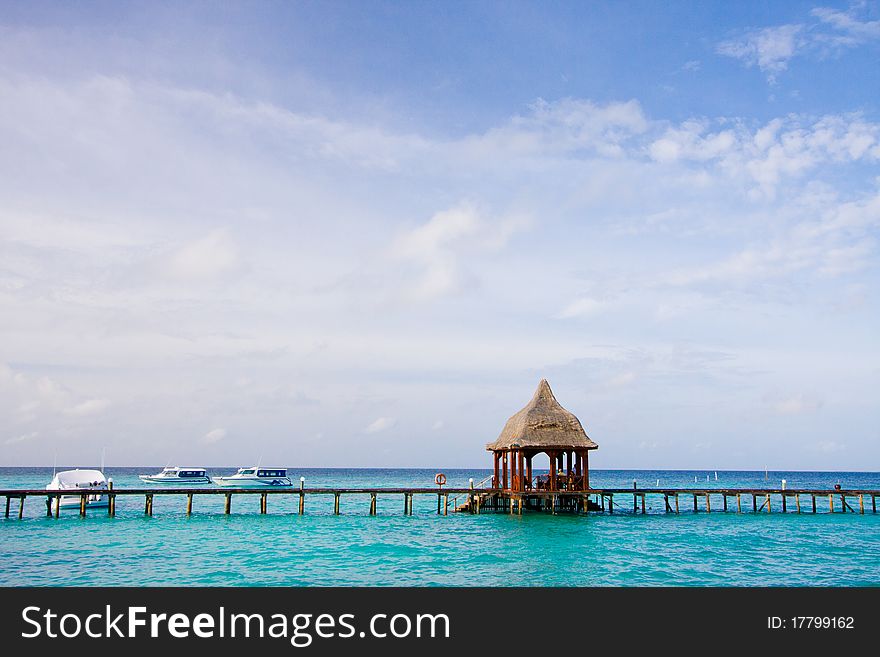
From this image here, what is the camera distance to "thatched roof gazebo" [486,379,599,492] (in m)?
42.2

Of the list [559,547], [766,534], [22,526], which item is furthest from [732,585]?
[22,526]

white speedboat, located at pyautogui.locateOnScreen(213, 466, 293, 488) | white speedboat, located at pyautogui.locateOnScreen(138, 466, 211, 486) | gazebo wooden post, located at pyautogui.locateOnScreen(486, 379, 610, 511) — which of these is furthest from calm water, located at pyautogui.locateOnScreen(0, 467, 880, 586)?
white speedboat, located at pyautogui.locateOnScreen(138, 466, 211, 486)

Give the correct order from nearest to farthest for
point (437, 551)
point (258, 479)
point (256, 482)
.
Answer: point (437, 551) < point (258, 479) < point (256, 482)

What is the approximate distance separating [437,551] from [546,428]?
14.1 meters

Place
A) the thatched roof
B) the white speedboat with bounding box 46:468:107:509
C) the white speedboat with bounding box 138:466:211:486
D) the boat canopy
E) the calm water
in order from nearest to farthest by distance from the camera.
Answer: the calm water, the thatched roof, the white speedboat with bounding box 46:468:107:509, the boat canopy, the white speedboat with bounding box 138:466:211:486

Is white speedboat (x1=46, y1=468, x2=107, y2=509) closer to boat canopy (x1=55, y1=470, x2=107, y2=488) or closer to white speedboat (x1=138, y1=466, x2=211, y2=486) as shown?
boat canopy (x1=55, y1=470, x2=107, y2=488)

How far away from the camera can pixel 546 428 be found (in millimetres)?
42656

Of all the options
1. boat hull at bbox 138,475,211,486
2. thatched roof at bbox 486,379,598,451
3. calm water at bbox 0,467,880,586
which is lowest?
boat hull at bbox 138,475,211,486

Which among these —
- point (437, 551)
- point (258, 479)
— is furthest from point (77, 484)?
point (258, 479)

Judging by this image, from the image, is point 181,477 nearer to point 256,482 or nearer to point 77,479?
point 256,482
